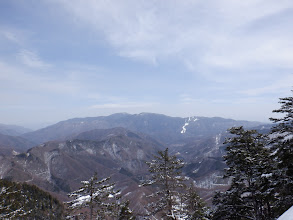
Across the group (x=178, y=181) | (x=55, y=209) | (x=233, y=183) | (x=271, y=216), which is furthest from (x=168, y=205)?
(x=55, y=209)

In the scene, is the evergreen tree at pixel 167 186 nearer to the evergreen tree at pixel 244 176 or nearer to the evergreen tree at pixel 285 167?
the evergreen tree at pixel 244 176

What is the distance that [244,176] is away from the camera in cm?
1495

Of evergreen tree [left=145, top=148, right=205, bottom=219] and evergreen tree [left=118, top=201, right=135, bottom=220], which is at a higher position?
evergreen tree [left=145, top=148, right=205, bottom=219]

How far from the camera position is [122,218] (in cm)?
3203

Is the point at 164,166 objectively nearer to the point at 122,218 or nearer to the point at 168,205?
the point at 168,205

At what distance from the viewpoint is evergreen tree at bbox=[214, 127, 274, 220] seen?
14.4 m

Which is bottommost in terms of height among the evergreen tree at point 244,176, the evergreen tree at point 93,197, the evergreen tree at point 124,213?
the evergreen tree at point 124,213

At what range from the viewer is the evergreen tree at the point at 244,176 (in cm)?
1438

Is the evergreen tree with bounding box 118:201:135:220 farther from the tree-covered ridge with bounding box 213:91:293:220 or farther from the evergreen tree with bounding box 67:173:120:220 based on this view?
the tree-covered ridge with bounding box 213:91:293:220

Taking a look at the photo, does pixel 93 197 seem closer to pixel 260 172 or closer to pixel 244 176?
pixel 244 176

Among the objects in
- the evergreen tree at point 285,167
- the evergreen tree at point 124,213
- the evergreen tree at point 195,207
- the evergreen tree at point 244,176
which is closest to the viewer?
the evergreen tree at point 285,167

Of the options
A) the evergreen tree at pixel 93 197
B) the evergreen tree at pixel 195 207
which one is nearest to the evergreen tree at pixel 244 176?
the evergreen tree at pixel 195 207

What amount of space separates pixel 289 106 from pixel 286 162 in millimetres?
3702

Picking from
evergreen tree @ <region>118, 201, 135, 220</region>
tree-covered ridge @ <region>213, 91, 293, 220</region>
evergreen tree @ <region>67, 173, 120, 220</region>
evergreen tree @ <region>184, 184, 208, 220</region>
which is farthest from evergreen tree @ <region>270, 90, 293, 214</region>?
evergreen tree @ <region>118, 201, 135, 220</region>
